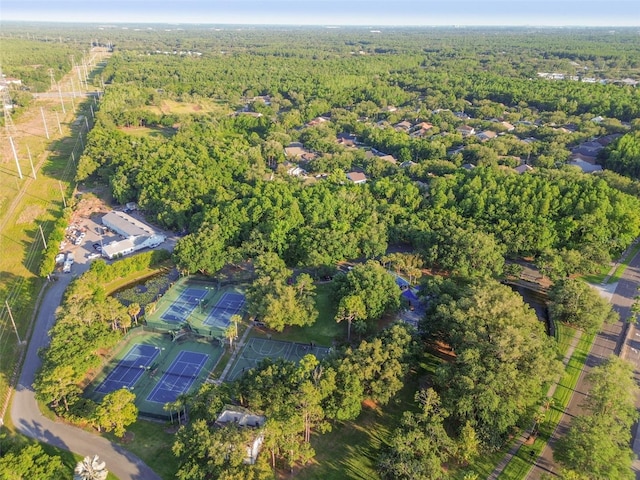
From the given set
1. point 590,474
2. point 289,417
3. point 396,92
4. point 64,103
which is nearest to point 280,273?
point 289,417

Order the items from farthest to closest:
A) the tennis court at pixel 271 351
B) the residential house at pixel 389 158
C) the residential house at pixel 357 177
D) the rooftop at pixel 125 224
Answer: the residential house at pixel 389 158
the residential house at pixel 357 177
the rooftop at pixel 125 224
the tennis court at pixel 271 351

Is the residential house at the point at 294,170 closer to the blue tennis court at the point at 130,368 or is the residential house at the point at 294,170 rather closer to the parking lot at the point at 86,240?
the parking lot at the point at 86,240

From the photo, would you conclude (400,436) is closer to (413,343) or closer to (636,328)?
(413,343)

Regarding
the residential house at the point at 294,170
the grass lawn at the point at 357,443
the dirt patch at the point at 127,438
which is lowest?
the grass lawn at the point at 357,443

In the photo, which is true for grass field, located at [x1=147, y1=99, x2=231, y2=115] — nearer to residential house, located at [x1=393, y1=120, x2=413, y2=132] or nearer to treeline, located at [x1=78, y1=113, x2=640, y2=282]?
residential house, located at [x1=393, y1=120, x2=413, y2=132]

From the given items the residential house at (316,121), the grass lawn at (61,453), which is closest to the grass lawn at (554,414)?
the grass lawn at (61,453)

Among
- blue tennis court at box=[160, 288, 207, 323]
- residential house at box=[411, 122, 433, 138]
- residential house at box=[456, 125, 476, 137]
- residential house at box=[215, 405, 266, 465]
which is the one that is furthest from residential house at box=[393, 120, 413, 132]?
residential house at box=[215, 405, 266, 465]

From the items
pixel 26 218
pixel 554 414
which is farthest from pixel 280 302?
pixel 26 218
